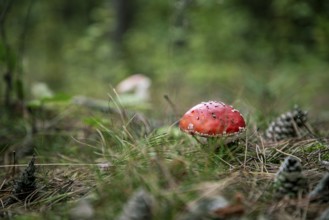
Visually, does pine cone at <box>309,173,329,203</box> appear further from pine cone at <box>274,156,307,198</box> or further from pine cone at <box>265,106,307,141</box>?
pine cone at <box>265,106,307,141</box>

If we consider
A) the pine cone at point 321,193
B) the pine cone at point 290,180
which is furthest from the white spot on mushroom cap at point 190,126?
the pine cone at point 321,193

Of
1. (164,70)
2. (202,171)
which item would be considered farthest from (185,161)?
(164,70)

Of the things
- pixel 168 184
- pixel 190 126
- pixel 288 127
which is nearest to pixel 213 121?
pixel 190 126

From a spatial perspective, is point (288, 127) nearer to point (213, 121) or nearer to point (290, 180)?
point (213, 121)

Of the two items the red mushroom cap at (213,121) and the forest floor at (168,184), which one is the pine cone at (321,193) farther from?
the red mushroom cap at (213,121)

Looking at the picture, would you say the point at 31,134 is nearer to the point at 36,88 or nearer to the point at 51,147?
the point at 51,147
